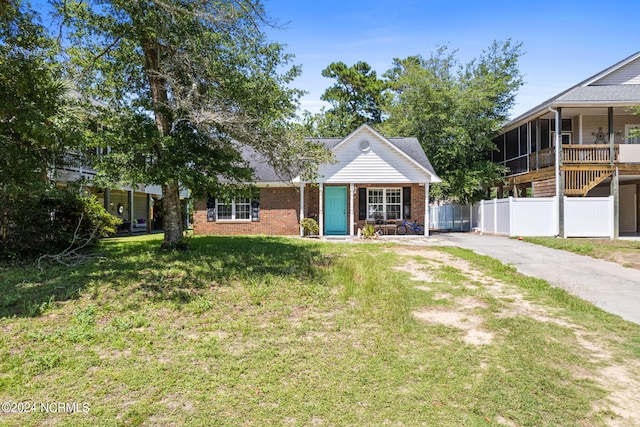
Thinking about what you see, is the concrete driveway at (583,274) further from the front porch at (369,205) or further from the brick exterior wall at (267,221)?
the brick exterior wall at (267,221)

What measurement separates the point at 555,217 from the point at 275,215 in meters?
12.7

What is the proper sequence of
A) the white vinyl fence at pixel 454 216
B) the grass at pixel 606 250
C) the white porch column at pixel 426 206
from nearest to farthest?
the grass at pixel 606 250
the white porch column at pixel 426 206
the white vinyl fence at pixel 454 216

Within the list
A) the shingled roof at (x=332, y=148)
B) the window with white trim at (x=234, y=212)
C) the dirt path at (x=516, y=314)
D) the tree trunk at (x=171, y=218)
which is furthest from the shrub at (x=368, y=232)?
the tree trunk at (x=171, y=218)

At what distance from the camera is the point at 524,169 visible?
20375 mm

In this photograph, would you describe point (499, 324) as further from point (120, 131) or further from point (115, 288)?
point (120, 131)

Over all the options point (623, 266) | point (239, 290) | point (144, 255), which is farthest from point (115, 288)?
point (623, 266)

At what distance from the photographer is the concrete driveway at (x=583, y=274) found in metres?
6.53

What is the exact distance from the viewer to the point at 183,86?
8.71 m

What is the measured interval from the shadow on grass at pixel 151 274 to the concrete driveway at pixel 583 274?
5.21 m

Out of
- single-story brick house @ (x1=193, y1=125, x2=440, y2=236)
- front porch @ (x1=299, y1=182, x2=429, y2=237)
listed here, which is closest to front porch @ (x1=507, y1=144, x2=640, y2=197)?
single-story brick house @ (x1=193, y1=125, x2=440, y2=236)

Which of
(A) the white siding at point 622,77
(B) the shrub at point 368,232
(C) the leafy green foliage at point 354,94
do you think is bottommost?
(B) the shrub at point 368,232

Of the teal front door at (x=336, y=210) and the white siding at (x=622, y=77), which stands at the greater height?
the white siding at (x=622, y=77)

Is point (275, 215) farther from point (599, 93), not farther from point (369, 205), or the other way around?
point (599, 93)

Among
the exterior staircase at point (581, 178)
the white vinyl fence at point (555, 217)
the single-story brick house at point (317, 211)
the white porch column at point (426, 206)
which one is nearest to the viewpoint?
the white vinyl fence at point (555, 217)
